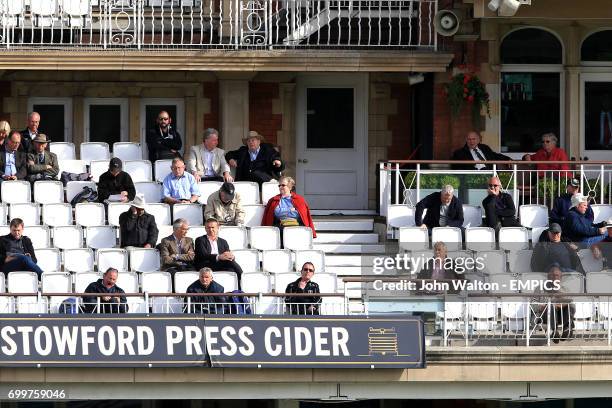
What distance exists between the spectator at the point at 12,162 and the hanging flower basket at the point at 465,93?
20.8ft

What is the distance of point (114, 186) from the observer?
26656mm

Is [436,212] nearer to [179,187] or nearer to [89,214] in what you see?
[179,187]

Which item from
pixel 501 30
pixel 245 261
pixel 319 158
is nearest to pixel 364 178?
pixel 319 158

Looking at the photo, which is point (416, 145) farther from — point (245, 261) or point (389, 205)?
point (245, 261)

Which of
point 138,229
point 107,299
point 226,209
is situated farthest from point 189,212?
point 107,299

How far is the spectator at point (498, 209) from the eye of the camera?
2678 cm

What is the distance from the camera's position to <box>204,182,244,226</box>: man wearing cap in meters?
26.2

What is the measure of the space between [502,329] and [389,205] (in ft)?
11.2

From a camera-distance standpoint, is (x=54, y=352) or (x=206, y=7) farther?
(x=206, y=7)

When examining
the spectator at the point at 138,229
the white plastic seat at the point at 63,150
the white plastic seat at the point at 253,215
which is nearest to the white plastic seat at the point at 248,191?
the white plastic seat at the point at 253,215

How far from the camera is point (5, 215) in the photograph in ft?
85.9

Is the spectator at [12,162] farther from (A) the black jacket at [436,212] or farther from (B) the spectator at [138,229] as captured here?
(A) the black jacket at [436,212]

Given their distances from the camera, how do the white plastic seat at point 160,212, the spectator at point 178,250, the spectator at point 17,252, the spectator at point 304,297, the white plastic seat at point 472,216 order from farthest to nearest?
the white plastic seat at point 472,216 → the white plastic seat at point 160,212 → the spectator at point 178,250 → the spectator at point 17,252 → the spectator at point 304,297

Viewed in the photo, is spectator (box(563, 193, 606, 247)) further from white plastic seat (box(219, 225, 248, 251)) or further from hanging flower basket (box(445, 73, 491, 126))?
white plastic seat (box(219, 225, 248, 251))
